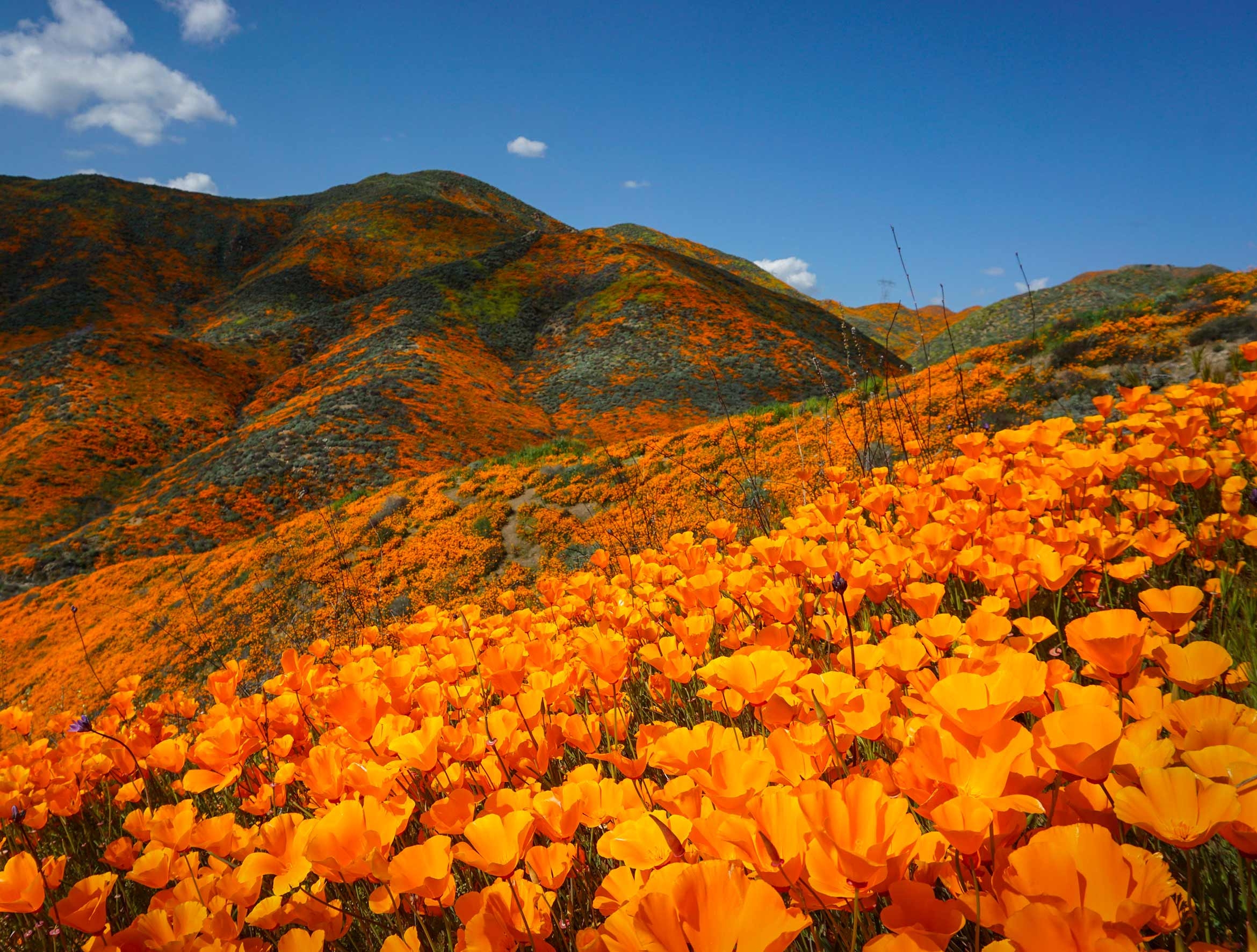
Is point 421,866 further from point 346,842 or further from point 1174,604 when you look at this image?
point 1174,604

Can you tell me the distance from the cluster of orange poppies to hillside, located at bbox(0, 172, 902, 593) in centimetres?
238

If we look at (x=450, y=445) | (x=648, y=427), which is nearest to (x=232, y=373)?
(x=450, y=445)

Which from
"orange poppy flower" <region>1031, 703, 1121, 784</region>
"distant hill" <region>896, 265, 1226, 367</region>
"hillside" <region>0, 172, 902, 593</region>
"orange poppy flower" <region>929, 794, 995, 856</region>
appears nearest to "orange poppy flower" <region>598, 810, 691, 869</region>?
"orange poppy flower" <region>929, 794, 995, 856</region>

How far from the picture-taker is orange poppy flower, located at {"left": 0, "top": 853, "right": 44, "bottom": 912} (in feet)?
3.72

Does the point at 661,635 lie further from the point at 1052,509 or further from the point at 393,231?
the point at 393,231

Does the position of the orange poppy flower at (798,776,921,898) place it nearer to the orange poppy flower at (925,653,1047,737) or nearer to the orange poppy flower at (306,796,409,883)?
the orange poppy flower at (925,653,1047,737)

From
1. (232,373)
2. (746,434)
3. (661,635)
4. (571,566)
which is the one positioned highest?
(232,373)

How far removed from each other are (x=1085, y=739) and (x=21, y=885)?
191 cm

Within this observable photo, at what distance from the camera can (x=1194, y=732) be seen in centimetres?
66

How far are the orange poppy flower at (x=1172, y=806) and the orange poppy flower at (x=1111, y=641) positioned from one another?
0.75ft

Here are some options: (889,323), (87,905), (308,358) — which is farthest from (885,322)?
(87,905)

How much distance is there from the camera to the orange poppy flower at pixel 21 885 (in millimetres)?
1135

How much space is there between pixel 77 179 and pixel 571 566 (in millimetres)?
61369

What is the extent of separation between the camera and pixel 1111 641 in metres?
0.78
